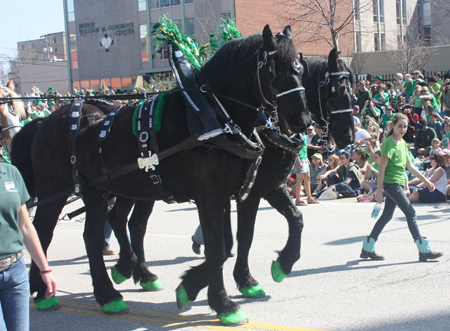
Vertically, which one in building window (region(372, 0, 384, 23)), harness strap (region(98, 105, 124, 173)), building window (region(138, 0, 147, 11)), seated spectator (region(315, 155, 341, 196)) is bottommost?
seated spectator (region(315, 155, 341, 196))

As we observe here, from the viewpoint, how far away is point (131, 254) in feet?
18.8

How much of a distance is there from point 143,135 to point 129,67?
4458 centimetres

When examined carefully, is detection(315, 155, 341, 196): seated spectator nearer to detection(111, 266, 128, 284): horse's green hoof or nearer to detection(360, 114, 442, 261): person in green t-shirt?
detection(360, 114, 442, 261): person in green t-shirt

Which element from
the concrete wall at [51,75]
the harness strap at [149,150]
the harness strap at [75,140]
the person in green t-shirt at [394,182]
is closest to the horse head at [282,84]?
the harness strap at [149,150]

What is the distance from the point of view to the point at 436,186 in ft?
35.9

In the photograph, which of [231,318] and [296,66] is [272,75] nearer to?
[296,66]

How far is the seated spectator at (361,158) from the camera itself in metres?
12.8

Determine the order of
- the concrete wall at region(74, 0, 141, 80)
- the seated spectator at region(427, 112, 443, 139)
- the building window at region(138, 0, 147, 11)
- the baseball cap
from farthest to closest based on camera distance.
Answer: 1. the concrete wall at region(74, 0, 141, 80)
2. the building window at region(138, 0, 147, 11)
3. the seated spectator at region(427, 112, 443, 139)
4. the baseball cap

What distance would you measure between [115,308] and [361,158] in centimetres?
933

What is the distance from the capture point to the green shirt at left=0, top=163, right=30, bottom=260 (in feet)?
9.95

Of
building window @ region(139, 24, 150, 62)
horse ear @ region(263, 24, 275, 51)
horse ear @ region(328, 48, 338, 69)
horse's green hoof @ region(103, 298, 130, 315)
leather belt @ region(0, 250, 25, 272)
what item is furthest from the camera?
building window @ region(139, 24, 150, 62)

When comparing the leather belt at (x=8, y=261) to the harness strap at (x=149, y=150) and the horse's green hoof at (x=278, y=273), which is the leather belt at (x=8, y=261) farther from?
the horse's green hoof at (x=278, y=273)

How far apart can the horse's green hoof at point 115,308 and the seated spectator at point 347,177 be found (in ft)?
→ 27.6

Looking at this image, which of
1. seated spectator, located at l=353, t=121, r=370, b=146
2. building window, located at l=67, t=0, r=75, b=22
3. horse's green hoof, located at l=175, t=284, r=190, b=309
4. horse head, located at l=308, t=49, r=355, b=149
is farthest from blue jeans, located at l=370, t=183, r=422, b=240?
building window, located at l=67, t=0, r=75, b=22
